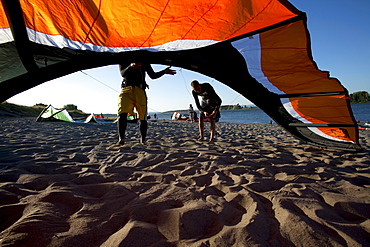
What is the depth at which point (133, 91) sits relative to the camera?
3.44 meters

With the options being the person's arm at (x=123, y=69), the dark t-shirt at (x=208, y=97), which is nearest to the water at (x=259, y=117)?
the dark t-shirt at (x=208, y=97)

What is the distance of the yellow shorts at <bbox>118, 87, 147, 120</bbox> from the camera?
3.36 m

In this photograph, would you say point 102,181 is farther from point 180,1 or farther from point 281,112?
point 281,112

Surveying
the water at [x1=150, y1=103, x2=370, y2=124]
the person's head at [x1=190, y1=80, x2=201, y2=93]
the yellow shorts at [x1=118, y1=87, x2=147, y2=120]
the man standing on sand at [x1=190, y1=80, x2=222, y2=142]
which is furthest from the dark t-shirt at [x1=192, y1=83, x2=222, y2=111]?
the water at [x1=150, y1=103, x2=370, y2=124]

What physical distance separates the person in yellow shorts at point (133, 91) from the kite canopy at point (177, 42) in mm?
680

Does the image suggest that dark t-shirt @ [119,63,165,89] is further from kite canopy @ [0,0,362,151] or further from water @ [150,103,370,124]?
water @ [150,103,370,124]

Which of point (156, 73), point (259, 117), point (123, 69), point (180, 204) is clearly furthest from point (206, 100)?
point (259, 117)

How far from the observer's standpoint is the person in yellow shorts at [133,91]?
336cm

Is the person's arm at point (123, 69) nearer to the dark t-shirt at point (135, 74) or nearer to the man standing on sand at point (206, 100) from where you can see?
the dark t-shirt at point (135, 74)

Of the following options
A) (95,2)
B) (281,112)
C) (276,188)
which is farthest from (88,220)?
(281,112)

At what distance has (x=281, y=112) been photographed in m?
3.99

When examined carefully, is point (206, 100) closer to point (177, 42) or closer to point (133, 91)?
point (133, 91)

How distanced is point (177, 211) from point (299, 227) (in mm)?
762

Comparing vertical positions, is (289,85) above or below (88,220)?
above
